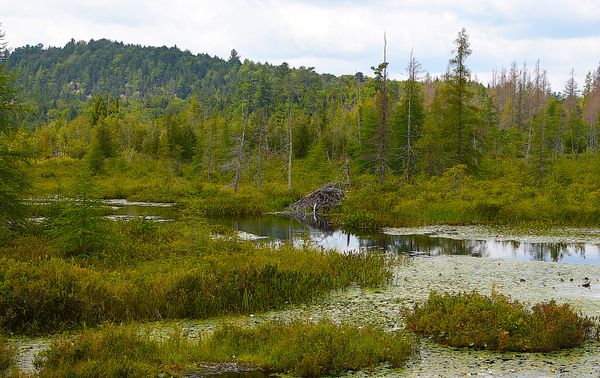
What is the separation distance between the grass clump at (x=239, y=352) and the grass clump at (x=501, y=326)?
98 cm

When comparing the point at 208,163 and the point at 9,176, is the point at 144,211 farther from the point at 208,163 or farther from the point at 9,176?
the point at 208,163

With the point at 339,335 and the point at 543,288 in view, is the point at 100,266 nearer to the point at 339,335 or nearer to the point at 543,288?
the point at 339,335

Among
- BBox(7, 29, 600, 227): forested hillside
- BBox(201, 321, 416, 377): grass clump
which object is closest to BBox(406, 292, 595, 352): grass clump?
BBox(201, 321, 416, 377): grass clump

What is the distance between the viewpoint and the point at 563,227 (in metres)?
31.3

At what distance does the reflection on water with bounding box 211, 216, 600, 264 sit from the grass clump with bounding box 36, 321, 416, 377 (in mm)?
12938

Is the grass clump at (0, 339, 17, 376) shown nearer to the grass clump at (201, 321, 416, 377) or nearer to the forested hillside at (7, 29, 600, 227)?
the grass clump at (201, 321, 416, 377)

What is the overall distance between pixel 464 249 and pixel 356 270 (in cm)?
918

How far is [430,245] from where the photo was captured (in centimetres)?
2698

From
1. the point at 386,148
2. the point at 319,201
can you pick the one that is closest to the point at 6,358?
the point at 319,201

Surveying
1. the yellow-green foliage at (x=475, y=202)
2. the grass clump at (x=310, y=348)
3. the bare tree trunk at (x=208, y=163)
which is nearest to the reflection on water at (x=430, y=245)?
the yellow-green foliage at (x=475, y=202)

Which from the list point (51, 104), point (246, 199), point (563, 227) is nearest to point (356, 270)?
point (563, 227)

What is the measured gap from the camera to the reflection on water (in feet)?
79.6

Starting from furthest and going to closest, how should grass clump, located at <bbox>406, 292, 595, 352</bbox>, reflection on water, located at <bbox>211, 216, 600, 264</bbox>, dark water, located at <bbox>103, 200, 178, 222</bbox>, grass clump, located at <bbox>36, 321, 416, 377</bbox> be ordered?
dark water, located at <bbox>103, 200, 178, 222</bbox> < reflection on water, located at <bbox>211, 216, 600, 264</bbox> < grass clump, located at <bbox>406, 292, 595, 352</bbox> < grass clump, located at <bbox>36, 321, 416, 377</bbox>

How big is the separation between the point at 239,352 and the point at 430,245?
17.7 m
